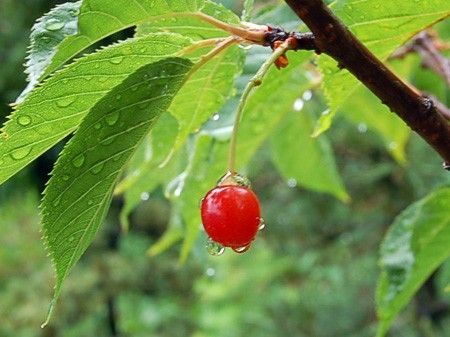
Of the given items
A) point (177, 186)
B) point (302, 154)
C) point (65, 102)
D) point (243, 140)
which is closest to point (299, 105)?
point (302, 154)

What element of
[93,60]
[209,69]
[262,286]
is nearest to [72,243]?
[93,60]

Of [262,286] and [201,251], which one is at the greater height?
[201,251]

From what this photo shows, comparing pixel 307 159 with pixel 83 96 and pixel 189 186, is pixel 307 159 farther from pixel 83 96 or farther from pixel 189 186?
pixel 83 96

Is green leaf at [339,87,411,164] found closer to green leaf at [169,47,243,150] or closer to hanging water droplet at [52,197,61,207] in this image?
green leaf at [169,47,243,150]

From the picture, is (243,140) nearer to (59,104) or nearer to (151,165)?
(151,165)

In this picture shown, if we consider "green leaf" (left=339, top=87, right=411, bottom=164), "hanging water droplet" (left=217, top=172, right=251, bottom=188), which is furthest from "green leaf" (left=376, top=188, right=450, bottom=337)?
"green leaf" (left=339, top=87, right=411, bottom=164)

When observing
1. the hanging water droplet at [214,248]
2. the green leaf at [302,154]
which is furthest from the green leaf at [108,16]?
the green leaf at [302,154]
